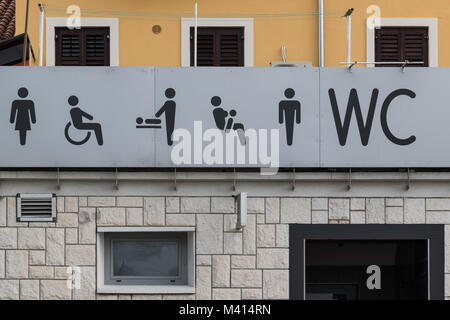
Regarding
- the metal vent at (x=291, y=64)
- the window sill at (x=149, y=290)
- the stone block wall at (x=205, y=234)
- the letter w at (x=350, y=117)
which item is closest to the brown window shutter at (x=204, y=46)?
the metal vent at (x=291, y=64)

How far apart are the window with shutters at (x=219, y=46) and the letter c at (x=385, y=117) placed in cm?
266

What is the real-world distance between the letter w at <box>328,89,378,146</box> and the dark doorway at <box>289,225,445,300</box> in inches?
44.5

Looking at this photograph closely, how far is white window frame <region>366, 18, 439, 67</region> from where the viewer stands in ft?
→ 42.5

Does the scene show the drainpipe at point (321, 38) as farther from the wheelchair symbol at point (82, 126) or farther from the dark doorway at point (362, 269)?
the wheelchair symbol at point (82, 126)

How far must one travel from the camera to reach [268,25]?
512 inches

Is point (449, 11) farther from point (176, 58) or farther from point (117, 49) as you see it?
point (117, 49)

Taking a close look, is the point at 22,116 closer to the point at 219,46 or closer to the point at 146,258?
the point at 146,258

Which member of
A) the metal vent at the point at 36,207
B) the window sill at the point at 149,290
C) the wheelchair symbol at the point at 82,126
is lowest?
the window sill at the point at 149,290

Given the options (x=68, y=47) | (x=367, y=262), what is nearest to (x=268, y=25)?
(x=68, y=47)

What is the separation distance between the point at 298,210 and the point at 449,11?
13.6 feet

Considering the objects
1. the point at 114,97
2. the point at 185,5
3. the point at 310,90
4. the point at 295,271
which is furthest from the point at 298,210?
the point at 185,5

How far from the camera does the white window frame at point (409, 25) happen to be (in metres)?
12.9

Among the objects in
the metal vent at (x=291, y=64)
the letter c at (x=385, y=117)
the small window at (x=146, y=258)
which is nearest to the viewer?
the letter c at (x=385, y=117)

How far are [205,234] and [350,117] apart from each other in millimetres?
2299
